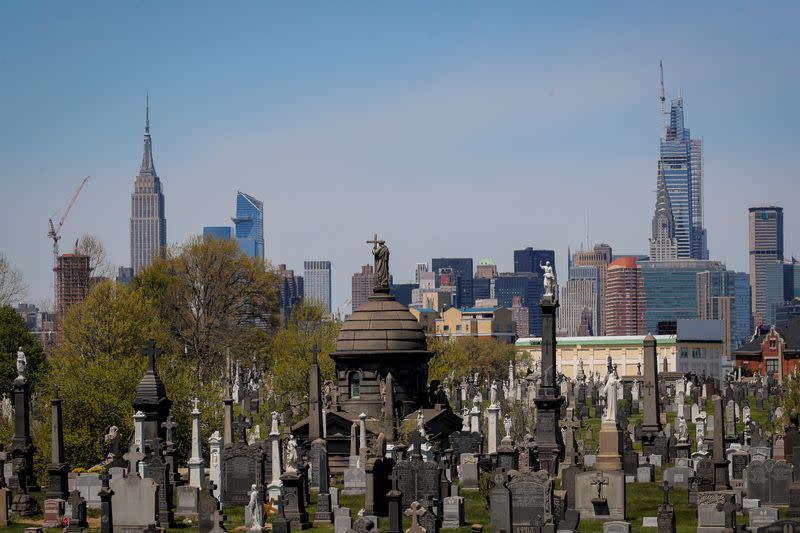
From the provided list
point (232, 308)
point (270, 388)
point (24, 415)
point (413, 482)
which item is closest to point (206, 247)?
point (232, 308)

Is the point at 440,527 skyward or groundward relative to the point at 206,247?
groundward

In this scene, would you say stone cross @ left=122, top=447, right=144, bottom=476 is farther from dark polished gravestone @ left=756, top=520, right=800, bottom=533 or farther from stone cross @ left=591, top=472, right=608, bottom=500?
dark polished gravestone @ left=756, top=520, right=800, bottom=533

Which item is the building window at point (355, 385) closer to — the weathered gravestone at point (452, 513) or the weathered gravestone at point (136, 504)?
the weathered gravestone at point (452, 513)

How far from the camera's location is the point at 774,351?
12769 cm

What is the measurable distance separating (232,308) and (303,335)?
664 centimetres

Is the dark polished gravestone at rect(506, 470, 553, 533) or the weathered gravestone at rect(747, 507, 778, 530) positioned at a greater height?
the dark polished gravestone at rect(506, 470, 553, 533)

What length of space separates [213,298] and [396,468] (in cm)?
4959

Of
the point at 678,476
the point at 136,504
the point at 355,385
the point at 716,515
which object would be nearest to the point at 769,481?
the point at 678,476

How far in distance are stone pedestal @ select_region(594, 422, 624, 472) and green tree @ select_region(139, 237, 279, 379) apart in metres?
44.4

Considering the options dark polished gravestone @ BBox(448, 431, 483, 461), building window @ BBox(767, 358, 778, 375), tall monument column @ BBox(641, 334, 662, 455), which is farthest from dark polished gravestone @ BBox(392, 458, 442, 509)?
building window @ BBox(767, 358, 778, 375)

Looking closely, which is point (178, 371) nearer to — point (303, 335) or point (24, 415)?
point (24, 415)

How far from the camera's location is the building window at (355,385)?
185ft

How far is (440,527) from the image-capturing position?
125 feet

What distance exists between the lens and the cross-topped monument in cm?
5716
